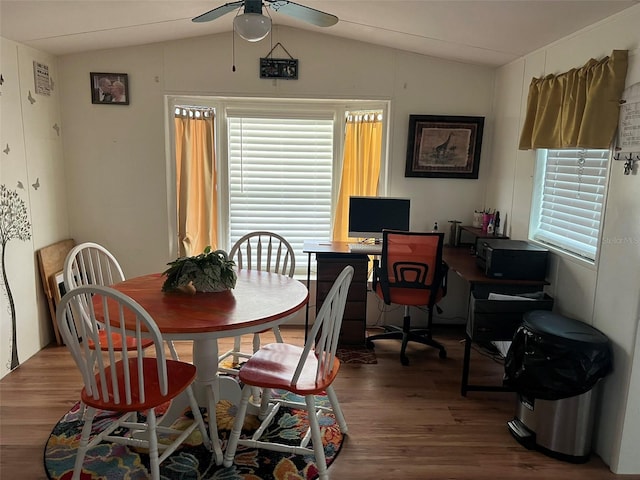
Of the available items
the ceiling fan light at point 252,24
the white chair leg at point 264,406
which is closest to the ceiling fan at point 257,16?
the ceiling fan light at point 252,24

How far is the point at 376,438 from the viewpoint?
2.53m

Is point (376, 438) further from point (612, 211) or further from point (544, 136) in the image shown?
point (544, 136)

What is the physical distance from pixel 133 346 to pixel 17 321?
4.58 ft

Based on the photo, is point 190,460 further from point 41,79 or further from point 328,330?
point 41,79

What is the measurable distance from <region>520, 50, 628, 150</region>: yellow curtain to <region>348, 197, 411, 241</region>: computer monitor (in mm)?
1075

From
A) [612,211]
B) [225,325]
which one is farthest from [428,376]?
[225,325]

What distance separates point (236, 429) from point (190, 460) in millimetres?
321

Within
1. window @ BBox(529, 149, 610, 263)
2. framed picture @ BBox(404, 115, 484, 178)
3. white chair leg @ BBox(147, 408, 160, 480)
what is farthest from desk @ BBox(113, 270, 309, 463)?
framed picture @ BBox(404, 115, 484, 178)

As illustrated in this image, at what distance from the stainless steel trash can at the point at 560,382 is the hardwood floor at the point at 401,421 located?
9 cm

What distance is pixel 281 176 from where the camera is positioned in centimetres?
424

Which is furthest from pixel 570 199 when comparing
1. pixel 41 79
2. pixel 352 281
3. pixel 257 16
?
pixel 41 79

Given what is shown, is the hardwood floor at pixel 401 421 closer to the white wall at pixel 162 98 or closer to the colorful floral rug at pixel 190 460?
the colorful floral rug at pixel 190 460

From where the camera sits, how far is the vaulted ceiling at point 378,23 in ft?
8.35

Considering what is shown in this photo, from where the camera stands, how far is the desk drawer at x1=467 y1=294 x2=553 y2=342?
2.81 metres
